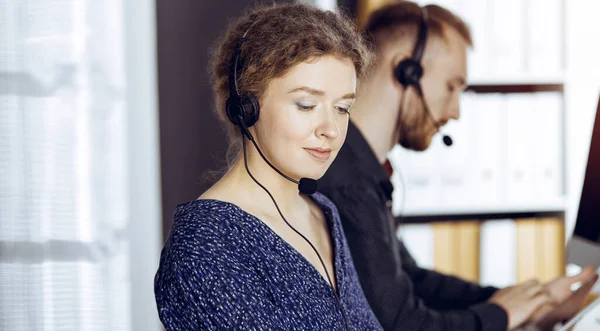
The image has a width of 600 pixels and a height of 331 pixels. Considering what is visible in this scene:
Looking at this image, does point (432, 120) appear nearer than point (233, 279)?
No

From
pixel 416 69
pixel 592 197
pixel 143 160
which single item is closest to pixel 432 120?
pixel 416 69

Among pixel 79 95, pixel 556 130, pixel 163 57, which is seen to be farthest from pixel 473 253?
pixel 79 95

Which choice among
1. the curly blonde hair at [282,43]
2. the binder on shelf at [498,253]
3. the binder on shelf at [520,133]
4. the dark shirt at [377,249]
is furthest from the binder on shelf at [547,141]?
the curly blonde hair at [282,43]

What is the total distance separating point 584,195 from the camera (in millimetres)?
1323

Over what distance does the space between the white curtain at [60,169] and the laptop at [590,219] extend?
95 cm

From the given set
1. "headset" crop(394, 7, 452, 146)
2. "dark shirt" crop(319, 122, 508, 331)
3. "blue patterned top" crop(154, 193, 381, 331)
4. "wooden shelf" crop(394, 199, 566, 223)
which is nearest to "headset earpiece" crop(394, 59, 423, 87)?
"headset" crop(394, 7, 452, 146)

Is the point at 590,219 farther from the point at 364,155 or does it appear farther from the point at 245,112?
the point at 245,112

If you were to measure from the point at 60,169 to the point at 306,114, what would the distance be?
1.47ft

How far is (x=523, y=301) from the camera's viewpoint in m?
1.29

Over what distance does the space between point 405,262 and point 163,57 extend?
0.83 m

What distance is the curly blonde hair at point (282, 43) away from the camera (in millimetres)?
868

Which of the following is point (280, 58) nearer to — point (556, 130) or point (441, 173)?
point (441, 173)

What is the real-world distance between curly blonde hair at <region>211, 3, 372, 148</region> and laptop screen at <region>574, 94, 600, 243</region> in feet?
1.91

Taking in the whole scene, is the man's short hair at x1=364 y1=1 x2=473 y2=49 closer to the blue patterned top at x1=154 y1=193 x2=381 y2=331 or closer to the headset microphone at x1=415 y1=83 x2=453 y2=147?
the headset microphone at x1=415 y1=83 x2=453 y2=147
